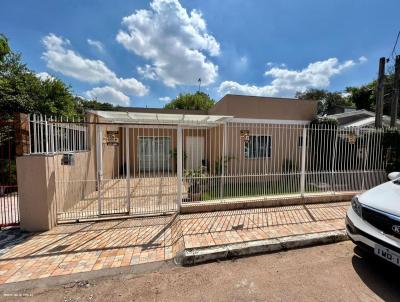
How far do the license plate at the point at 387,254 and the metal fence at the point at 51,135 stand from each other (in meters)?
5.32

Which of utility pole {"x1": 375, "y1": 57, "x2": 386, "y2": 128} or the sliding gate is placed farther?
utility pole {"x1": 375, "y1": 57, "x2": 386, "y2": 128}

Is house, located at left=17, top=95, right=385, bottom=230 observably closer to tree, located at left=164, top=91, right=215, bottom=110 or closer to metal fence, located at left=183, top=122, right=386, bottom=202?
metal fence, located at left=183, top=122, right=386, bottom=202

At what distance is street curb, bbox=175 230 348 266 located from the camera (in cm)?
311

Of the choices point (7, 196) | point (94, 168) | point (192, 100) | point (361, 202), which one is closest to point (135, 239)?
point (361, 202)

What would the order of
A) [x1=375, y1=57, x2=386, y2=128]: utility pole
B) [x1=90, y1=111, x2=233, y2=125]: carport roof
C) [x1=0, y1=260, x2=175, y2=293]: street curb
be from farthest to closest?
[x1=375, y1=57, x2=386, y2=128]: utility pole < [x1=90, y1=111, x2=233, y2=125]: carport roof < [x1=0, y1=260, x2=175, y2=293]: street curb

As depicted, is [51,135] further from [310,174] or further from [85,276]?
[310,174]

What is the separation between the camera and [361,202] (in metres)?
2.97

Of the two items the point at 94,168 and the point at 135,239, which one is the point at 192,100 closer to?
the point at 94,168

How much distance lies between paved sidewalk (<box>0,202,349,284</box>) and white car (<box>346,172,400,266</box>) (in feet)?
3.86

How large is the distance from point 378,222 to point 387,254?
0.39 m

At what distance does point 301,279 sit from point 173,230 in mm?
2376

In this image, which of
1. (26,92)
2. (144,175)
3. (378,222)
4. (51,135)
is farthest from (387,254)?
(26,92)

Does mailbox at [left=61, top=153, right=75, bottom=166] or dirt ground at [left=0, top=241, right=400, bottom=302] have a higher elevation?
Answer: mailbox at [left=61, top=153, right=75, bottom=166]

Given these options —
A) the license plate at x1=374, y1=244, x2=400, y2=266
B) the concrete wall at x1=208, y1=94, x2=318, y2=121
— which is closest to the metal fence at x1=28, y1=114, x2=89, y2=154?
the license plate at x1=374, y1=244, x2=400, y2=266
